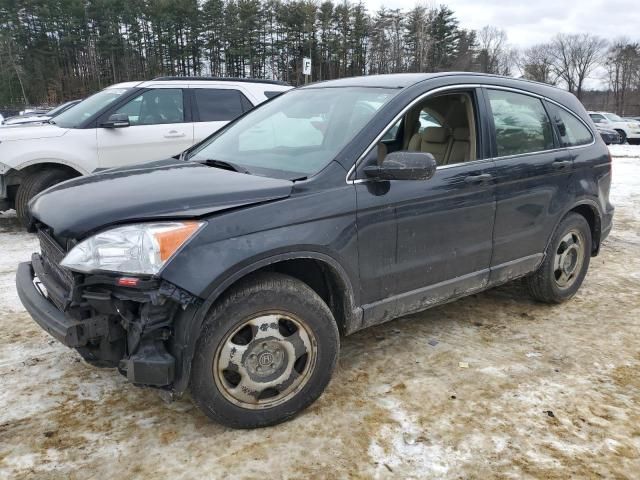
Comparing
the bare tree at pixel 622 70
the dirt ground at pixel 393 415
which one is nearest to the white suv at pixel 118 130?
the dirt ground at pixel 393 415

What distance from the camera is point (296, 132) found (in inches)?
134

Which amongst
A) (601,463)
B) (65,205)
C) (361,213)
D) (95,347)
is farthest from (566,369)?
(65,205)

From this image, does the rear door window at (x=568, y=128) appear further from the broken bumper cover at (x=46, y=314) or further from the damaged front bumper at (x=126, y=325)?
the broken bumper cover at (x=46, y=314)

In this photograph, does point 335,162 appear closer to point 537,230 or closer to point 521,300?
point 537,230

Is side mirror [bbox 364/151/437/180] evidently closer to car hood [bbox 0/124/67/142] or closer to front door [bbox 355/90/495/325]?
front door [bbox 355/90/495/325]

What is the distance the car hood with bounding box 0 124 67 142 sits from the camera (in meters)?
6.31

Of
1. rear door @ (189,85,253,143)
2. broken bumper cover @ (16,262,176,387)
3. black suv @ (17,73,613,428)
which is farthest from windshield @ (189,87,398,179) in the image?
rear door @ (189,85,253,143)

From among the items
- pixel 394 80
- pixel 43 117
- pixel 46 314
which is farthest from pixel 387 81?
pixel 43 117

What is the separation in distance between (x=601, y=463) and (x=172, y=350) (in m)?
2.03

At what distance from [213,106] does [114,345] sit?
5.61 m

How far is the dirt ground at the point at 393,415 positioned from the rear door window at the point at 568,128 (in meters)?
1.44

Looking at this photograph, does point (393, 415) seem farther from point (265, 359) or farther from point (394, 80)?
point (394, 80)

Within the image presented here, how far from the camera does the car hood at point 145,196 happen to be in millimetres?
2338

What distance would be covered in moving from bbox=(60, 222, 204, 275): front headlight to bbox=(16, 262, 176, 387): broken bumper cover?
10.1 inches
